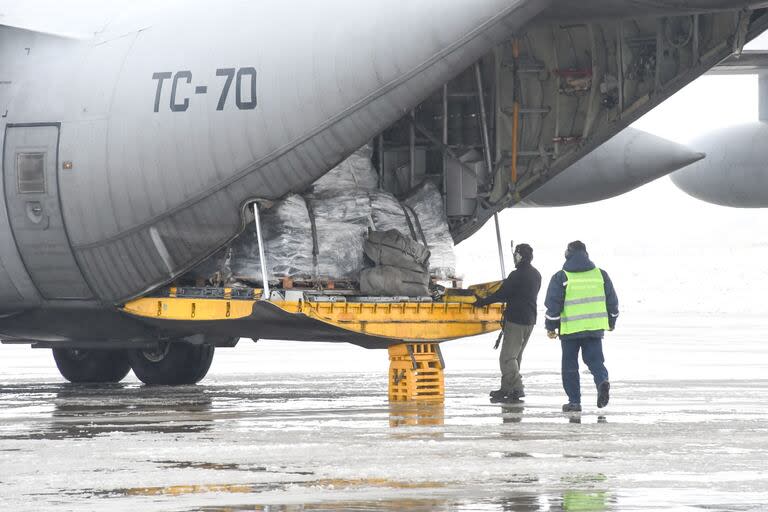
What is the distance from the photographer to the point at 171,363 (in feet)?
64.8

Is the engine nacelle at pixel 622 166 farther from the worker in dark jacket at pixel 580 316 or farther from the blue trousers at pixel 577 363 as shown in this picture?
the blue trousers at pixel 577 363

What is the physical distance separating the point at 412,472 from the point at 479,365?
14.9 metres

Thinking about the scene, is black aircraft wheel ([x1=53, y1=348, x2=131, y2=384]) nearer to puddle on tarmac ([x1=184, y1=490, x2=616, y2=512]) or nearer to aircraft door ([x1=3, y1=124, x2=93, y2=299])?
aircraft door ([x1=3, y1=124, x2=93, y2=299])

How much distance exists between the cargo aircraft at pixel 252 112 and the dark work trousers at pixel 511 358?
66.3 inches

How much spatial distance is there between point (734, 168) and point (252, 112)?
8316 millimetres

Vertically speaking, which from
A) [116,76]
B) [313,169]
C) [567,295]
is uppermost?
[116,76]

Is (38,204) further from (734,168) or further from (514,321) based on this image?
(734,168)

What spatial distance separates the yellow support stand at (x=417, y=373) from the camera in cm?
1612

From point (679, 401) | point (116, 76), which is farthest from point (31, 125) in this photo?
point (679, 401)

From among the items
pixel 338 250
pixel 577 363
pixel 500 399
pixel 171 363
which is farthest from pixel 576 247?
pixel 171 363

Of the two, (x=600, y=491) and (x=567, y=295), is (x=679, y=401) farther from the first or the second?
(x=600, y=491)

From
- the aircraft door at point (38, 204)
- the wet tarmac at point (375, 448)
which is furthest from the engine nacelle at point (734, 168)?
the aircraft door at point (38, 204)

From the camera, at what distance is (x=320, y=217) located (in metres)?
16.7

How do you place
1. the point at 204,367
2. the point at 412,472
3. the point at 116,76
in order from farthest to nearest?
the point at 204,367
the point at 116,76
the point at 412,472
